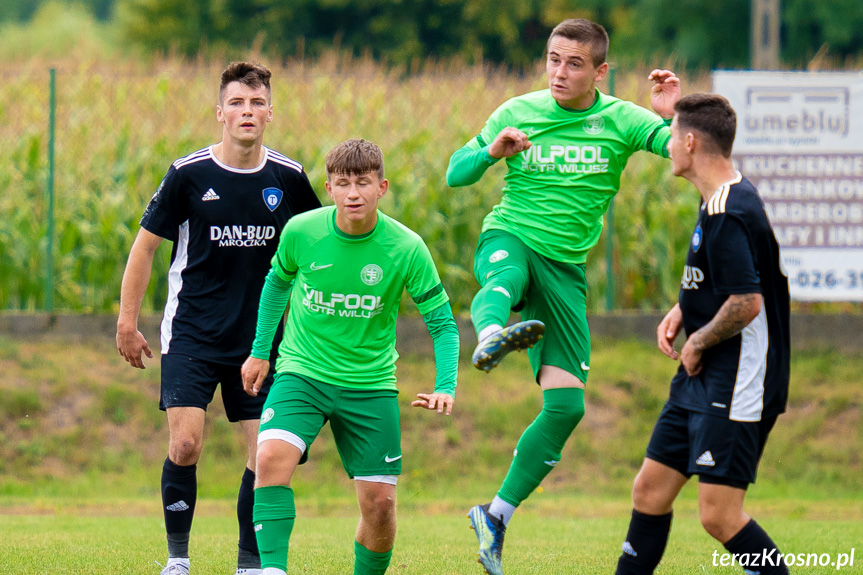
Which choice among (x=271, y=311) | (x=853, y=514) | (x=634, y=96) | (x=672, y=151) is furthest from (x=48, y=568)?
(x=634, y=96)

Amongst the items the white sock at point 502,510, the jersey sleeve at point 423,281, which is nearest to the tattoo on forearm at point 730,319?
the jersey sleeve at point 423,281

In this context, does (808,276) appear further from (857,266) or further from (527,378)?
(527,378)

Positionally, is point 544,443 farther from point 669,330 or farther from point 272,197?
point 272,197

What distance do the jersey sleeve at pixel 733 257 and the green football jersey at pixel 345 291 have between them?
138 centimetres

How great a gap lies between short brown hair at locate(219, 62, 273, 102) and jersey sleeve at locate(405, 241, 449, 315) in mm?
1305

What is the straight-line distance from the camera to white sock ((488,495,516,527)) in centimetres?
586

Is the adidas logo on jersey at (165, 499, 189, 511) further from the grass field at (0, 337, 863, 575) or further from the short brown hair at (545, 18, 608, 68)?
the short brown hair at (545, 18, 608, 68)

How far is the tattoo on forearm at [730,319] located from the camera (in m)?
4.46

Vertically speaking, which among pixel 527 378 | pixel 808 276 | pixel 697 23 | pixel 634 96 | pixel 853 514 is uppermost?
pixel 697 23

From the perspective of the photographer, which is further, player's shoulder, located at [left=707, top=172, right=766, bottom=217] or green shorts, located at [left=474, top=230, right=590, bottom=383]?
green shorts, located at [left=474, top=230, right=590, bottom=383]

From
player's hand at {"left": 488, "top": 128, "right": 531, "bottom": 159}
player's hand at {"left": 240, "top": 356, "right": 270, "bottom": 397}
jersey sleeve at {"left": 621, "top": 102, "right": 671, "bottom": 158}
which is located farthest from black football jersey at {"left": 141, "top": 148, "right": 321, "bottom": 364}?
jersey sleeve at {"left": 621, "top": 102, "right": 671, "bottom": 158}

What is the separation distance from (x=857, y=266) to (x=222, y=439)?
6587mm

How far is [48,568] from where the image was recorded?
6070mm

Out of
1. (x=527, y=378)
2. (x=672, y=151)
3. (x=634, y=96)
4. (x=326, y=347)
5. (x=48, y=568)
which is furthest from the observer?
(x=634, y=96)
